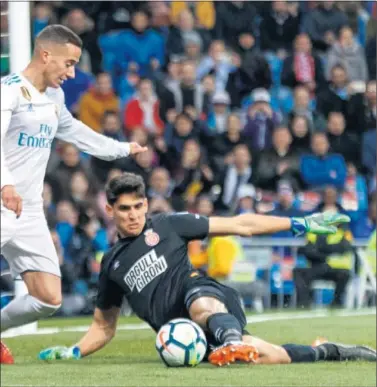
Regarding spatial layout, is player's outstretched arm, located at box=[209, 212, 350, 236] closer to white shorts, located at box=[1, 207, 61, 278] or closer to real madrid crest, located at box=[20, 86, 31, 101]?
white shorts, located at box=[1, 207, 61, 278]

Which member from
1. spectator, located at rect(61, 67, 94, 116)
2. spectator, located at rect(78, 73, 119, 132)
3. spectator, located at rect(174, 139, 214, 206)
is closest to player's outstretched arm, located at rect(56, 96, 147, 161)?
spectator, located at rect(174, 139, 214, 206)

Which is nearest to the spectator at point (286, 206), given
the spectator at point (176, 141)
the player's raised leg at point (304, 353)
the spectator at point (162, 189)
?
the spectator at point (162, 189)

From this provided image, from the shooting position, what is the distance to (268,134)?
766 inches

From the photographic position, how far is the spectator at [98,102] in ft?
62.5

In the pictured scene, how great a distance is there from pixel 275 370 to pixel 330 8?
12.9 meters

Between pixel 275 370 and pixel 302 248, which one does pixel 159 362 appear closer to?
pixel 275 370

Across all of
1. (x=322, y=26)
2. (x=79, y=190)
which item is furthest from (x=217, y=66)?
(x=79, y=190)

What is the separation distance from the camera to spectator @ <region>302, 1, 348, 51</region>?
69.4 ft

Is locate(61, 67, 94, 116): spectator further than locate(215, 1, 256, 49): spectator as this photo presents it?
No

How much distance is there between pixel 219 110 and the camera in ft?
64.8

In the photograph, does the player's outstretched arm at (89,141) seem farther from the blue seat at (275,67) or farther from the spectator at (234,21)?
the spectator at (234,21)

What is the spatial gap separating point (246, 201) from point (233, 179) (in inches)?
27.5

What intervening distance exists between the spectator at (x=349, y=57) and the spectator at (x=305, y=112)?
3.27 feet

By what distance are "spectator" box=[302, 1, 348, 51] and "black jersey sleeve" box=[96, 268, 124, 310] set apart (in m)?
11.4
